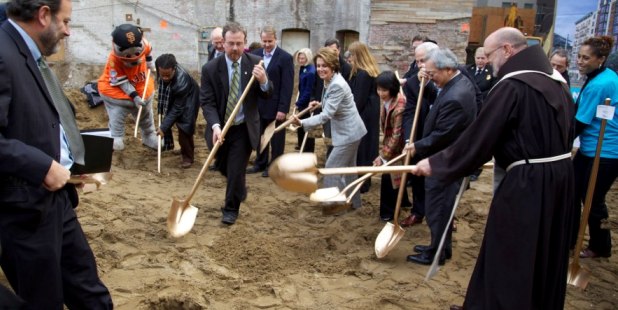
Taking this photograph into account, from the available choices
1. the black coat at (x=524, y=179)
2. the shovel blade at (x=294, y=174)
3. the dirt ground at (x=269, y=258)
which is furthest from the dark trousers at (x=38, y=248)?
the black coat at (x=524, y=179)

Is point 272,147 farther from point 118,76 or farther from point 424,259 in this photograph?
point 424,259

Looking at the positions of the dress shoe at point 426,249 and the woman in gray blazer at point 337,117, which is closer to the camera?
the dress shoe at point 426,249

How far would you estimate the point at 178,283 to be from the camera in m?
3.88

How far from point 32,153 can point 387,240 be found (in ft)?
10.4

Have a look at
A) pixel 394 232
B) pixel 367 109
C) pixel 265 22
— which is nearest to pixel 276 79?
pixel 367 109

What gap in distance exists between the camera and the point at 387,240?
454cm

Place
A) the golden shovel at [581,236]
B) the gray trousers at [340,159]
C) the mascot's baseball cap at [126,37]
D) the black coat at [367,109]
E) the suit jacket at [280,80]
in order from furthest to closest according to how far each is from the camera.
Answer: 1. the suit jacket at [280,80]
2. the mascot's baseball cap at [126,37]
3. the black coat at [367,109]
4. the gray trousers at [340,159]
5. the golden shovel at [581,236]

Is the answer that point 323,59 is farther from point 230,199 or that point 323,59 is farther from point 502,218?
point 502,218

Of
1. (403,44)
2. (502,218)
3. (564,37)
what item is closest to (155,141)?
(502,218)

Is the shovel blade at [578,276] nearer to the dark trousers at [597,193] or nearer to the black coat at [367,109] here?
the dark trousers at [597,193]

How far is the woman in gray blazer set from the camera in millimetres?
5102

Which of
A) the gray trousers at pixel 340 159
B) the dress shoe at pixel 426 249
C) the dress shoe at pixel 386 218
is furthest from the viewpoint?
the dress shoe at pixel 386 218

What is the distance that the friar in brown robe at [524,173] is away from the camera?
2.83 m

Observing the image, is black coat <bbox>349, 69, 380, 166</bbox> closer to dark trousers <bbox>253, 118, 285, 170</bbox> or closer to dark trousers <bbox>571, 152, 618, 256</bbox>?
dark trousers <bbox>253, 118, 285, 170</bbox>
